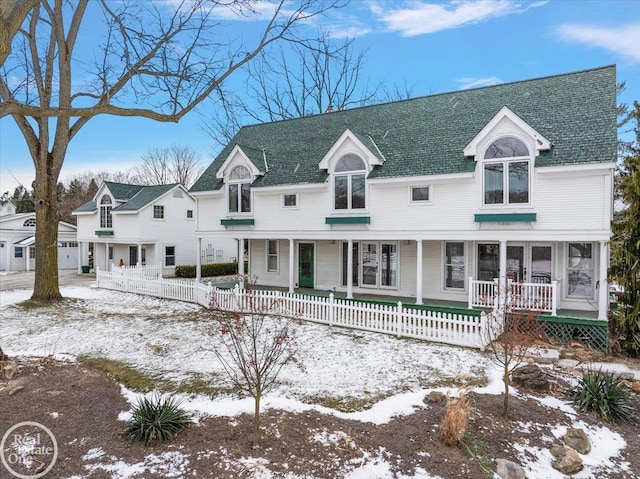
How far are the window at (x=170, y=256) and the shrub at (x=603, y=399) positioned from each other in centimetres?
2597

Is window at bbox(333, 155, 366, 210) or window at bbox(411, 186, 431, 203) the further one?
window at bbox(333, 155, 366, 210)

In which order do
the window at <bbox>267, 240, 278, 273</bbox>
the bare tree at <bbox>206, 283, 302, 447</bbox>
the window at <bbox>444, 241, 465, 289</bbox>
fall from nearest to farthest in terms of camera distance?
the bare tree at <bbox>206, 283, 302, 447</bbox> < the window at <bbox>444, 241, 465, 289</bbox> < the window at <bbox>267, 240, 278, 273</bbox>

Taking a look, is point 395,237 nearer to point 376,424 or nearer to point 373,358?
point 373,358

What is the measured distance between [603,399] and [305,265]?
12.8 m

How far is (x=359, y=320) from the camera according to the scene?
40.0ft

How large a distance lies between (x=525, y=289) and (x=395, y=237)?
4.57 m

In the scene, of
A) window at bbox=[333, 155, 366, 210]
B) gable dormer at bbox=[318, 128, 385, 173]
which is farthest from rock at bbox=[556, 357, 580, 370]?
gable dormer at bbox=[318, 128, 385, 173]

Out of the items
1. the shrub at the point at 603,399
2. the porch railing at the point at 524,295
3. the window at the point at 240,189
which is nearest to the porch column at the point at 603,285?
the porch railing at the point at 524,295

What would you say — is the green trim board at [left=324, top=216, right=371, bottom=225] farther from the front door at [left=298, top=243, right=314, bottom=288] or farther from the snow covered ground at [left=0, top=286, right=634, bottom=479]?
the snow covered ground at [left=0, top=286, right=634, bottom=479]

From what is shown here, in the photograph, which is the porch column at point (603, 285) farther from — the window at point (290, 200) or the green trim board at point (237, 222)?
the green trim board at point (237, 222)

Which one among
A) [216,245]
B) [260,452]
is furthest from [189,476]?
[216,245]

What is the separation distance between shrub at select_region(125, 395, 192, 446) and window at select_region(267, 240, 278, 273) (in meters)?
13.2

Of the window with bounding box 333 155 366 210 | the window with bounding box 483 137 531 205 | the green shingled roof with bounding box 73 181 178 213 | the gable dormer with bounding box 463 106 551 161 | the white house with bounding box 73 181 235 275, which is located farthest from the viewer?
the green shingled roof with bounding box 73 181 178 213

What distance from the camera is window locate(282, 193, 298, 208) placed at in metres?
16.6
